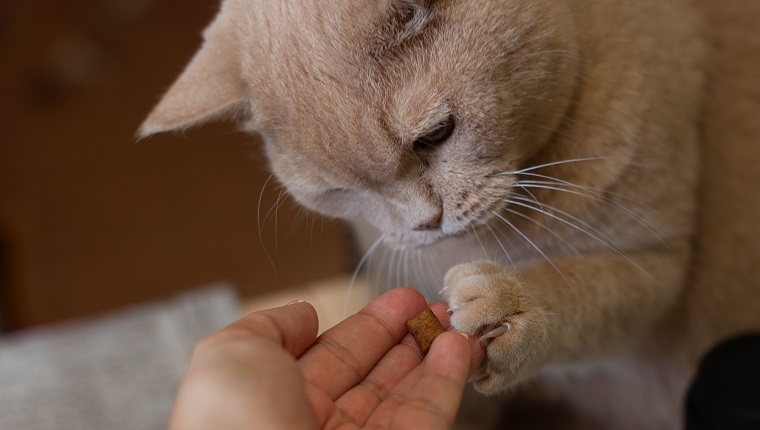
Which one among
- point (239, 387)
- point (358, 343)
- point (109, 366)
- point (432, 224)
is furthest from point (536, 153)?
point (109, 366)

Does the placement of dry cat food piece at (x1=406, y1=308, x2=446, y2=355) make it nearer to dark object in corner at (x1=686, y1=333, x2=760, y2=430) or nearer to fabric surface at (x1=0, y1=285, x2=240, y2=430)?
dark object in corner at (x1=686, y1=333, x2=760, y2=430)

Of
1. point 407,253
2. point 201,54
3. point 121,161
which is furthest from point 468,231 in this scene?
point 121,161

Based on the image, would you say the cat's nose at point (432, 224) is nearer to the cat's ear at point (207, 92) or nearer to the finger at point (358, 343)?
the finger at point (358, 343)

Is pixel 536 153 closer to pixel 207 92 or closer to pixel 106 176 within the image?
pixel 207 92

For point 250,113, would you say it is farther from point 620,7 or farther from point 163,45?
point 163,45

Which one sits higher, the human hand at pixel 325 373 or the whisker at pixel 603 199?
the whisker at pixel 603 199

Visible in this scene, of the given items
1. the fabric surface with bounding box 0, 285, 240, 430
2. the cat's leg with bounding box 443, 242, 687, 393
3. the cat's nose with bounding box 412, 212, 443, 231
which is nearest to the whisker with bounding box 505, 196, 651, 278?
the cat's leg with bounding box 443, 242, 687, 393

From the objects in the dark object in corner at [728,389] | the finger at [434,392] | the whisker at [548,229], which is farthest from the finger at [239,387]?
the dark object in corner at [728,389]
